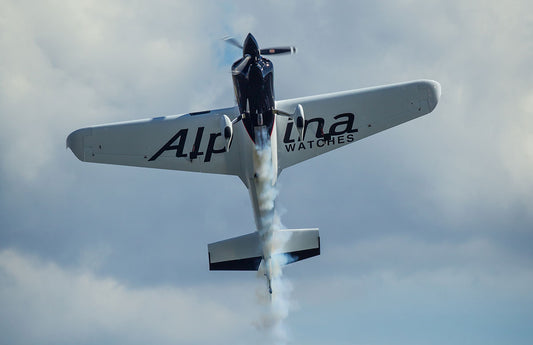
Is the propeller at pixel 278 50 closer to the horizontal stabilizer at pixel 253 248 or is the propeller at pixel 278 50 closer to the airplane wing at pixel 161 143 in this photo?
the airplane wing at pixel 161 143

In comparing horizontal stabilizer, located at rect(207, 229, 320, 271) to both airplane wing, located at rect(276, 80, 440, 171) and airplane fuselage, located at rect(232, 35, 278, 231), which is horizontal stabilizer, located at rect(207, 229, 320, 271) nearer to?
airplane fuselage, located at rect(232, 35, 278, 231)

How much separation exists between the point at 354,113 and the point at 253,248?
751cm

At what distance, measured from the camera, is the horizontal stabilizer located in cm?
4778

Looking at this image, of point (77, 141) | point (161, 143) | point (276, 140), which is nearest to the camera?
point (276, 140)

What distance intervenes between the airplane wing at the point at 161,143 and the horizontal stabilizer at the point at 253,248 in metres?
3.13

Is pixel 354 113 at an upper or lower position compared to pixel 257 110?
upper

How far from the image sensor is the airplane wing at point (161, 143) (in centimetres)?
4788

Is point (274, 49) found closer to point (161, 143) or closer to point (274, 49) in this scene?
point (274, 49)

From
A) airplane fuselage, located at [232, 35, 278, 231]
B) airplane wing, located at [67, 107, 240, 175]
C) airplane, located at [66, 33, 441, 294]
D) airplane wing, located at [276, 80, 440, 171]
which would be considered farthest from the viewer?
airplane wing, located at [276, 80, 440, 171]

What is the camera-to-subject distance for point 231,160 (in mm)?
47844

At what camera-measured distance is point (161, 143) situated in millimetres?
48250

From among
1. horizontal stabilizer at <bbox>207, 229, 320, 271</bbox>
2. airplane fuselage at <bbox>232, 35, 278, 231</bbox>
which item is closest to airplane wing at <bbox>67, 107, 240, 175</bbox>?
airplane fuselage at <bbox>232, 35, 278, 231</bbox>

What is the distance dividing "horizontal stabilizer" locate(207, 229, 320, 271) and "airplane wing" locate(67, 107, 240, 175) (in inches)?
123

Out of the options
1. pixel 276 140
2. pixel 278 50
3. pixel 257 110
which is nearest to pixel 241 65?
pixel 257 110
